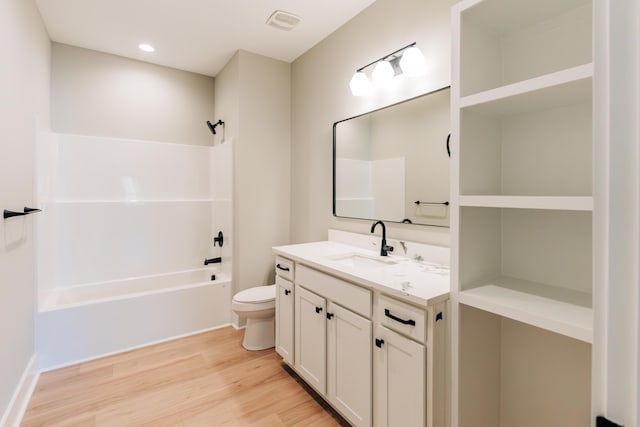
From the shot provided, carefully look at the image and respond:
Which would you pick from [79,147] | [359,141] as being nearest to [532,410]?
[359,141]

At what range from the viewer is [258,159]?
3115 millimetres

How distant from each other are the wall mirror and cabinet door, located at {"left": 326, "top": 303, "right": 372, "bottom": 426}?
0.75m

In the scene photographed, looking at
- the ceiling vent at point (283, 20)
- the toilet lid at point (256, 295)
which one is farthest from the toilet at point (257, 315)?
the ceiling vent at point (283, 20)

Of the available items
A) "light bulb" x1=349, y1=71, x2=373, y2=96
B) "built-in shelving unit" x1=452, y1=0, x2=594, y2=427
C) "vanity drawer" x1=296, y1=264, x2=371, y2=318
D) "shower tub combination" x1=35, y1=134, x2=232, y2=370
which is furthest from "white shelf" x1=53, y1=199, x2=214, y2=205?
"built-in shelving unit" x1=452, y1=0, x2=594, y2=427

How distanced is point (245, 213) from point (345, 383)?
1.85m

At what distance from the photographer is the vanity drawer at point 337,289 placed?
1562 millimetres

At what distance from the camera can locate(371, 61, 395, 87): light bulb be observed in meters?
2.08

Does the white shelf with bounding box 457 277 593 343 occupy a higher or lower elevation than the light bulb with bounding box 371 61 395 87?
lower

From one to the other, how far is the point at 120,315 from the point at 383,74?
2.83 meters

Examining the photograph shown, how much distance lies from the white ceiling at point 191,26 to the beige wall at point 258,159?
0.23m

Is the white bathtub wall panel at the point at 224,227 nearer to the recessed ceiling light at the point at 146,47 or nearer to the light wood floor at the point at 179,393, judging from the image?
the light wood floor at the point at 179,393

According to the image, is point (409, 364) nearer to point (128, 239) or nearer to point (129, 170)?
point (128, 239)

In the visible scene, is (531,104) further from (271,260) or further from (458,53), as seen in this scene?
(271,260)

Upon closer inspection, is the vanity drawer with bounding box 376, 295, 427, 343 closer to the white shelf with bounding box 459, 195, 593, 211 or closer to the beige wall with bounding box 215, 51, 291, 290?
the white shelf with bounding box 459, 195, 593, 211
